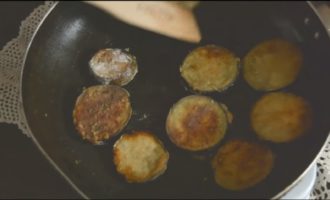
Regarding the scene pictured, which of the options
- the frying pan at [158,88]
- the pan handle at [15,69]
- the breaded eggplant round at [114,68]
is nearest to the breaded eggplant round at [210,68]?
the frying pan at [158,88]

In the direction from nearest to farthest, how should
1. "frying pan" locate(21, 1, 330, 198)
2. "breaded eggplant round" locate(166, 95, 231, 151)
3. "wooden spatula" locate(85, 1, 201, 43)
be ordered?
"wooden spatula" locate(85, 1, 201, 43) < "frying pan" locate(21, 1, 330, 198) < "breaded eggplant round" locate(166, 95, 231, 151)

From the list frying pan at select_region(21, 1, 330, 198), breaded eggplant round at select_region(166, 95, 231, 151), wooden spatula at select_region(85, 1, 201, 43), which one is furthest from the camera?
breaded eggplant round at select_region(166, 95, 231, 151)

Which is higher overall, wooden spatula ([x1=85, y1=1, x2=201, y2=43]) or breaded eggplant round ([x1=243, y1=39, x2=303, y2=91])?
wooden spatula ([x1=85, y1=1, x2=201, y2=43])

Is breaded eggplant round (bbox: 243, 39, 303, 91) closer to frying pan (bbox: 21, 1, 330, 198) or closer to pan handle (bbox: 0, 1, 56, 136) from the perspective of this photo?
frying pan (bbox: 21, 1, 330, 198)

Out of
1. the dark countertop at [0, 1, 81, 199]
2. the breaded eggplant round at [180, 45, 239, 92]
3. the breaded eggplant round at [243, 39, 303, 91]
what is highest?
the breaded eggplant round at [243, 39, 303, 91]

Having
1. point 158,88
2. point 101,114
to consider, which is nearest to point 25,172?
point 101,114

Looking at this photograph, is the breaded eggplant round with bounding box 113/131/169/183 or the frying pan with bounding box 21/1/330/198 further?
the breaded eggplant round with bounding box 113/131/169/183

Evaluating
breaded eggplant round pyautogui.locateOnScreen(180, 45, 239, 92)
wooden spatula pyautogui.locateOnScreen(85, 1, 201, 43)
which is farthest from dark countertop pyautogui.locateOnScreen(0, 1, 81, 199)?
wooden spatula pyautogui.locateOnScreen(85, 1, 201, 43)
